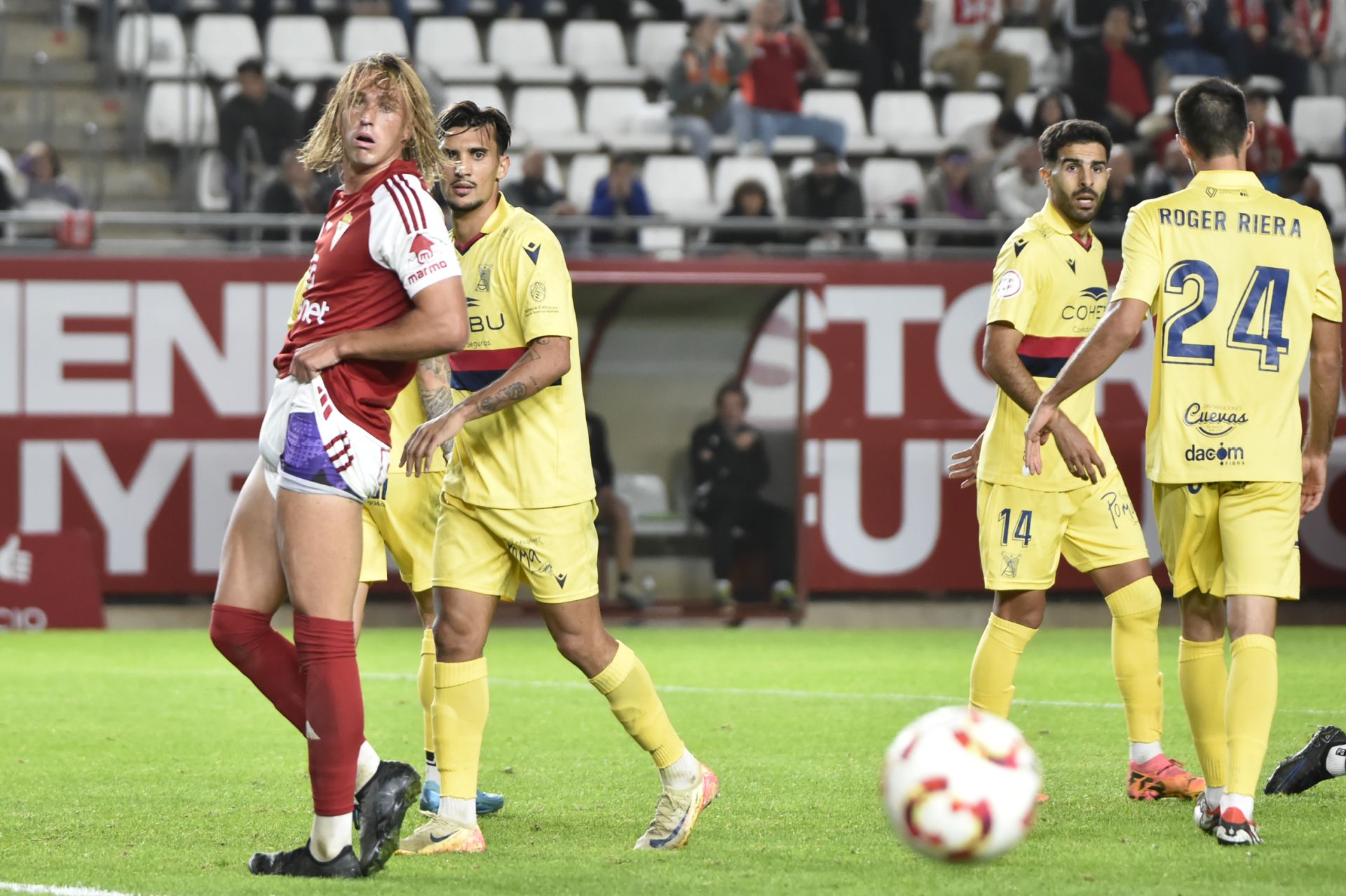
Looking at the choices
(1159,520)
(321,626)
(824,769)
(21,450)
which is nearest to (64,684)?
(21,450)

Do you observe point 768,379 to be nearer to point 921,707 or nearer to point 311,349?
point 921,707

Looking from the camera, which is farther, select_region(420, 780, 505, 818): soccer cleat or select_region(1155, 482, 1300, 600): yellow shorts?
select_region(420, 780, 505, 818): soccer cleat

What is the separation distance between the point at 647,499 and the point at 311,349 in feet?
30.5

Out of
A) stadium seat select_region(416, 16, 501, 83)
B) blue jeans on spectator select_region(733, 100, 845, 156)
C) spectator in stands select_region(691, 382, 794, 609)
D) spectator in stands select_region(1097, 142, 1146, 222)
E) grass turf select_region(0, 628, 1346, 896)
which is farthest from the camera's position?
stadium seat select_region(416, 16, 501, 83)

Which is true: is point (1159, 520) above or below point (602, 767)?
above

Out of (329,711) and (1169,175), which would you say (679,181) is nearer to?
(1169,175)

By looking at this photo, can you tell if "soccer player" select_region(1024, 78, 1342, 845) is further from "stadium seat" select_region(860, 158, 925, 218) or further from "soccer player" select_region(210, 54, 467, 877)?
"stadium seat" select_region(860, 158, 925, 218)

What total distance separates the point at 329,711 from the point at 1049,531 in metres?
2.71

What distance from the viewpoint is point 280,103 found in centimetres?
1509

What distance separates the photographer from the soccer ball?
168 inches

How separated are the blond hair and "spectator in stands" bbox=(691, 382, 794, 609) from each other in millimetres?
8809

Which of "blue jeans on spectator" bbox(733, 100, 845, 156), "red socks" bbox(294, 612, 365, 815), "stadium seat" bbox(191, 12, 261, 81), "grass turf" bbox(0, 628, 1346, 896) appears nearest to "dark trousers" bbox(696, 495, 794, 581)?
"grass turf" bbox(0, 628, 1346, 896)

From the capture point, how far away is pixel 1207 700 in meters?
5.49

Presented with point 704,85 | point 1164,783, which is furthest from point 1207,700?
point 704,85
